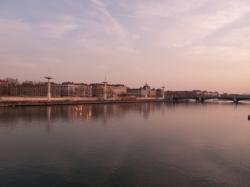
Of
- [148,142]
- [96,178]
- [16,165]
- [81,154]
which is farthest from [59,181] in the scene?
[148,142]

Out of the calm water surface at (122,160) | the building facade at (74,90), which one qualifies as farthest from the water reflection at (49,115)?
the building facade at (74,90)

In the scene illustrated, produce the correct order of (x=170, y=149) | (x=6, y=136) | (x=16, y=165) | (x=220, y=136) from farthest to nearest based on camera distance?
(x=220, y=136) < (x=6, y=136) < (x=170, y=149) < (x=16, y=165)

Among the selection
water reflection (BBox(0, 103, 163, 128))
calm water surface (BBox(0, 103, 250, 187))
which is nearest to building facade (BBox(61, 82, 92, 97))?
water reflection (BBox(0, 103, 163, 128))

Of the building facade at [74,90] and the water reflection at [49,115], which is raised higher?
the building facade at [74,90]

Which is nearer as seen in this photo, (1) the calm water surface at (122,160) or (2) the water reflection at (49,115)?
(1) the calm water surface at (122,160)

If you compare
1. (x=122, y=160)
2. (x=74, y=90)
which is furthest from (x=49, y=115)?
(x=74, y=90)

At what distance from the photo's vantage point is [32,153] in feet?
75.7

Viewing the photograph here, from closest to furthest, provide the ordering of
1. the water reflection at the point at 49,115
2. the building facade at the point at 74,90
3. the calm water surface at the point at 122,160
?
the calm water surface at the point at 122,160 < the water reflection at the point at 49,115 < the building facade at the point at 74,90

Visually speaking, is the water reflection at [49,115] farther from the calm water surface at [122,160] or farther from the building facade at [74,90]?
the building facade at [74,90]

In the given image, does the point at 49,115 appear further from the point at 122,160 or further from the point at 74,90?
the point at 74,90

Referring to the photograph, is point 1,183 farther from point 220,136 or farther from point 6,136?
point 220,136

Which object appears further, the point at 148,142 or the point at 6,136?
the point at 6,136

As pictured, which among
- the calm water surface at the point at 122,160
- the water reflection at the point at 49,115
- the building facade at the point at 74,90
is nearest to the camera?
the calm water surface at the point at 122,160

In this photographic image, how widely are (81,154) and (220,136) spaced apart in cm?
1850
